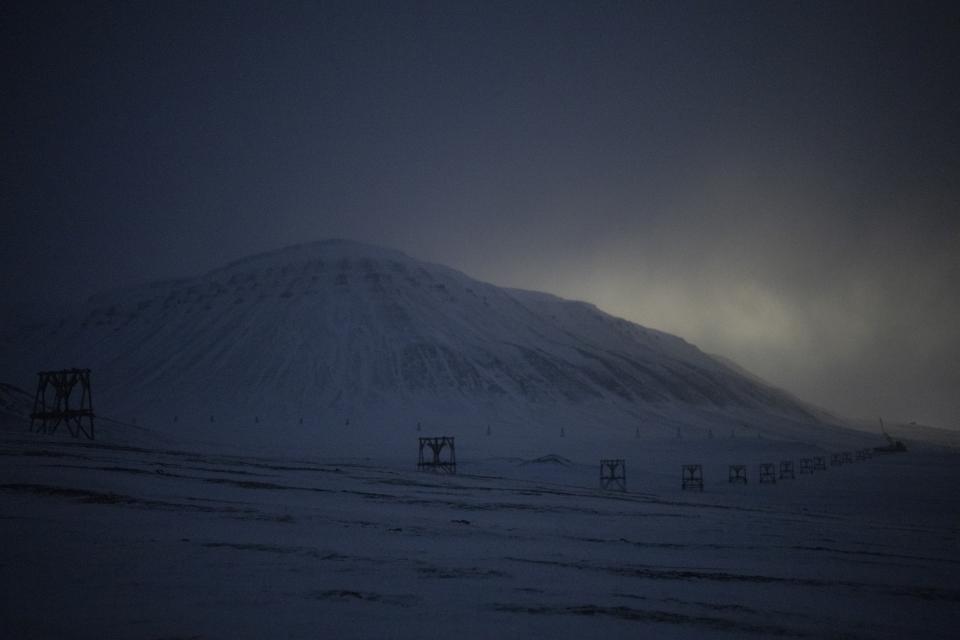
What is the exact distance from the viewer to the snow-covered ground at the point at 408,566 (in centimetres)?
711

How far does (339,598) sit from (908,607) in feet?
31.0

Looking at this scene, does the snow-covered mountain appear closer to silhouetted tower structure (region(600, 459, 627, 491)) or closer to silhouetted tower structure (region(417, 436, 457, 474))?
silhouetted tower structure (region(417, 436, 457, 474))

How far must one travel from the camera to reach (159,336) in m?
142

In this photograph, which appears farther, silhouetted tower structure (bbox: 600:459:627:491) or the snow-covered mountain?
the snow-covered mountain

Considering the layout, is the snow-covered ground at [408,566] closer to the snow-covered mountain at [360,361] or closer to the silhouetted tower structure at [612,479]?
the silhouetted tower structure at [612,479]

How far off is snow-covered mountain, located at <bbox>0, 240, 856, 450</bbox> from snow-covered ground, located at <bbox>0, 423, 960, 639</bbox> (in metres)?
69.3

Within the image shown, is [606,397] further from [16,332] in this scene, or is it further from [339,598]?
[16,332]

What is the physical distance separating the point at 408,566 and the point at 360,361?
118153 millimetres

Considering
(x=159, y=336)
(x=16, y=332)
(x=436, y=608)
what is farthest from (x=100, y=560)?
(x=16, y=332)

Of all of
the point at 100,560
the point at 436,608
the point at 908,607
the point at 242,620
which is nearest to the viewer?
the point at 242,620

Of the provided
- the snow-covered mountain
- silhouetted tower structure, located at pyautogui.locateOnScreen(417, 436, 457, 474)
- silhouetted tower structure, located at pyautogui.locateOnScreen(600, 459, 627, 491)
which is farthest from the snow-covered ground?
the snow-covered mountain

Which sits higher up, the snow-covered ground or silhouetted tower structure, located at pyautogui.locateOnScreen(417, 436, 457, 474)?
the snow-covered ground

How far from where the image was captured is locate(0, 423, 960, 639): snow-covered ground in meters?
7.11

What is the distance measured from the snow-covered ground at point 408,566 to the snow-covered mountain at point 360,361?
6929cm
